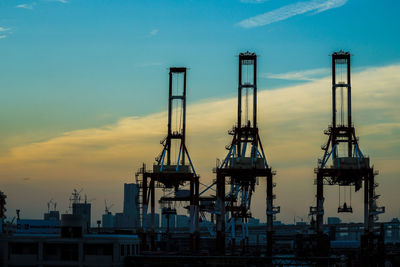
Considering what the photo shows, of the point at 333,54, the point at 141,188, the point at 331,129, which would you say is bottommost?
the point at 141,188

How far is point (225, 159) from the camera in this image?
497ft

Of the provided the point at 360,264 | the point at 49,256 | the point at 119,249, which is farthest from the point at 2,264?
the point at 360,264

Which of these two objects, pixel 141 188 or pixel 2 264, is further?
pixel 141 188

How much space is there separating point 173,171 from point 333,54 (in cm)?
4488

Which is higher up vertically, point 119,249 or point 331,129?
point 331,129

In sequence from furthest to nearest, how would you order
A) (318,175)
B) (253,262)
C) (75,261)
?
(318,175)
(253,262)
(75,261)

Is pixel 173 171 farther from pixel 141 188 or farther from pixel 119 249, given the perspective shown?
pixel 119 249

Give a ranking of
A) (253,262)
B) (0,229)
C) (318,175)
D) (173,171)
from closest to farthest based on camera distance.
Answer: (253,262), (0,229), (318,175), (173,171)

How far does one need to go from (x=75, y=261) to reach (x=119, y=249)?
251 inches

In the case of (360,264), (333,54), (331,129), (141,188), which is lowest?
(360,264)

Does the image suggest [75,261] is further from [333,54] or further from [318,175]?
[333,54]

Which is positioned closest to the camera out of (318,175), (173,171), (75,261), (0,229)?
(75,261)

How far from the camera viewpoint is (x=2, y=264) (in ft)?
329

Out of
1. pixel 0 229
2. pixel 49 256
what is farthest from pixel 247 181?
pixel 49 256
